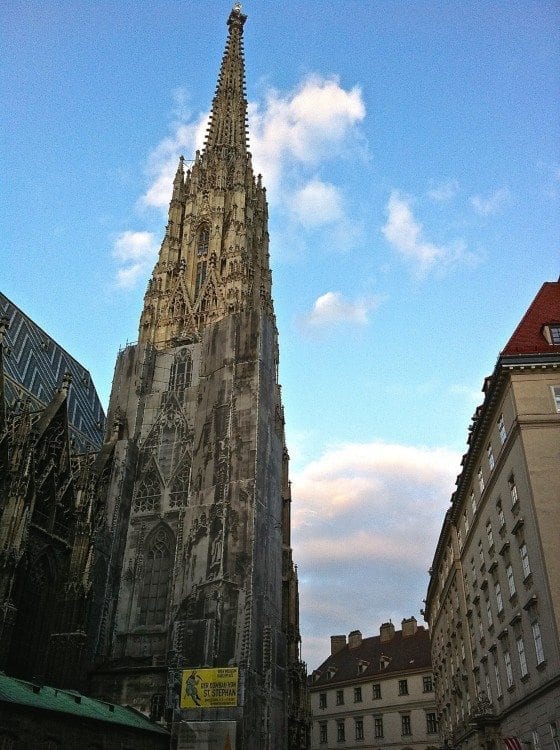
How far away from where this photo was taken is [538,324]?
98.1 ft

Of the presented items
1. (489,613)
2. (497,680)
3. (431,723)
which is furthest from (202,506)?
(431,723)

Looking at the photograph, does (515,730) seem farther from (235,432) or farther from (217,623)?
(235,432)

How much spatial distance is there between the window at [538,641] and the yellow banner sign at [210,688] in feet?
47.3

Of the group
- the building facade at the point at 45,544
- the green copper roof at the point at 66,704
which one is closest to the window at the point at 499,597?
the green copper roof at the point at 66,704

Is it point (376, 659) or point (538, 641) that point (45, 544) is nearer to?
point (538, 641)

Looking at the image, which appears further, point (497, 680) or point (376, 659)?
point (376, 659)

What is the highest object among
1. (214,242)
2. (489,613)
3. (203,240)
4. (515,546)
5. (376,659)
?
(203,240)

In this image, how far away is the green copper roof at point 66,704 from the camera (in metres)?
23.9

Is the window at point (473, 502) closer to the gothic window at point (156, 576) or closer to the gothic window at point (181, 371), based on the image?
the gothic window at point (156, 576)

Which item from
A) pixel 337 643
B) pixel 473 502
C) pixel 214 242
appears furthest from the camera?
pixel 337 643

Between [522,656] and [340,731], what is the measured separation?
4318cm

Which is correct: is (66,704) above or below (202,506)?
below

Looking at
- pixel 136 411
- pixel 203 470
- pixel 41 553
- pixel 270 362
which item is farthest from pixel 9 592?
pixel 270 362

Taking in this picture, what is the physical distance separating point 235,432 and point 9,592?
15.3 m
